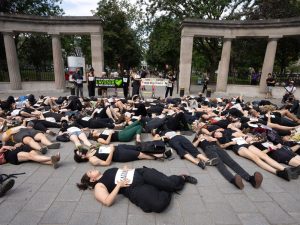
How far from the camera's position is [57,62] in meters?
16.6

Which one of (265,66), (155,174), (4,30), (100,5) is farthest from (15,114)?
(100,5)

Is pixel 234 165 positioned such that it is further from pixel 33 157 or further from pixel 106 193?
pixel 33 157

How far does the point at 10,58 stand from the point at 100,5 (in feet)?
71.2

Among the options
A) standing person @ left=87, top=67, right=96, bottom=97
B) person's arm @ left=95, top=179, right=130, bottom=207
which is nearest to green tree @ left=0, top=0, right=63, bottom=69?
standing person @ left=87, top=67, right=96, bottom=97

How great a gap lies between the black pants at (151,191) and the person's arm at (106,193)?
158 mm

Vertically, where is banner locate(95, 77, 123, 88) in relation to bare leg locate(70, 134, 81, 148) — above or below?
above

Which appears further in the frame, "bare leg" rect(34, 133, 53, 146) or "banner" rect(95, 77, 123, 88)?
"banner" rect(95, 77, 123, 88)

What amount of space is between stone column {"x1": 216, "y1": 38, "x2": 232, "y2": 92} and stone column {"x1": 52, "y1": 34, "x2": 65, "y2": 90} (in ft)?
42.3

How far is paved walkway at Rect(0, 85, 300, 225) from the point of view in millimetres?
3361

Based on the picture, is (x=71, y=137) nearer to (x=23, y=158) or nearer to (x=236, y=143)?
(x=23, y=158)

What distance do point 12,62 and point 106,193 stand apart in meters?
16.8

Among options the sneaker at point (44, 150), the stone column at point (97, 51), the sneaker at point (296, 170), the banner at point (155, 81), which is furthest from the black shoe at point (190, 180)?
the stone column at point (97, 51)

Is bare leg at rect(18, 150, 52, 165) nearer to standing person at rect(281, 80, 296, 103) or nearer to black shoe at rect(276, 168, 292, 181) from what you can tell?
black shoe at rect(276, 168, 292, 181)

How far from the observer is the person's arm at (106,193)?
355 centimetres
